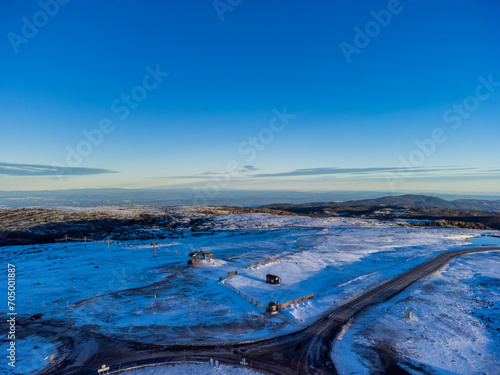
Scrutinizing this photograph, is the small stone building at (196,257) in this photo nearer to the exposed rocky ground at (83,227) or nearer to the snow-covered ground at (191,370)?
the snow-covered ground at (191,370)

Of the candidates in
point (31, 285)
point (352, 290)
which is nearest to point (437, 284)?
point (352, 290)

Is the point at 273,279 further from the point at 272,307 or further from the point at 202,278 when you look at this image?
the point at 202,278

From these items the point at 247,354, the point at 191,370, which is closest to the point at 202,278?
the point at 247,354

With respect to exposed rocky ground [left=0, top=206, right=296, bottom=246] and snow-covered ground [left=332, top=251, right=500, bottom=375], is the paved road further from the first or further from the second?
exposed rocky ground [left=0, top=206, right=296, bottom=246]

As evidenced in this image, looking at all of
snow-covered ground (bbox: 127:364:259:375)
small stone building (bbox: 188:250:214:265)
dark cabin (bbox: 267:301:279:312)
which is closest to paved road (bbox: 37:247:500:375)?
snow-covered ground (bbox: 127:364:259:375)

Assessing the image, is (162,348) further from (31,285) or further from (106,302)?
(31,285)

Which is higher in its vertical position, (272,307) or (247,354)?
(272,307)
